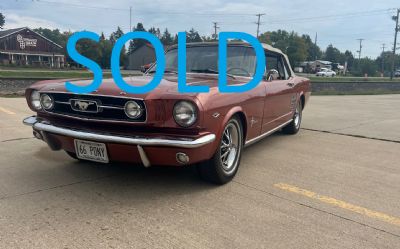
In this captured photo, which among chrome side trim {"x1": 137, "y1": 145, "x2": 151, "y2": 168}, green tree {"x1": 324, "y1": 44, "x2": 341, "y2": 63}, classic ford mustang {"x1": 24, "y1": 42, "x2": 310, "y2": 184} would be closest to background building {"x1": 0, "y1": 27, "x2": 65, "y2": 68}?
classic ford mustang {"x1": 24, "y1": 42, "x2": 310, "y2": 184}

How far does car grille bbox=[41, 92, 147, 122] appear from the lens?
345 cm

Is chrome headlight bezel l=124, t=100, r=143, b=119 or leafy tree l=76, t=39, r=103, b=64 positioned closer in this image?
chrome headlight bezel l=124, t=100, r=143, b=119

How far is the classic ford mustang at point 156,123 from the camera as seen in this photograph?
3.33 m

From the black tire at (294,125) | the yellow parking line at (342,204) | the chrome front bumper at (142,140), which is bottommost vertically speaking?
the yellow parking line at (342,204)

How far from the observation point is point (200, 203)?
351cm

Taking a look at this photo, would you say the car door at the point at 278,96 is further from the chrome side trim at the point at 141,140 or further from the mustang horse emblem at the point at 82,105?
the mustang horse emblem at the point at 82,105

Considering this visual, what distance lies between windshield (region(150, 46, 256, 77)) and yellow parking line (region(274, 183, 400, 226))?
1.54 metres

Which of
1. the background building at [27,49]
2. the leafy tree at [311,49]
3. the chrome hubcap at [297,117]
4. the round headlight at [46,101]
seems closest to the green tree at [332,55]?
the leafy tree at [311,49]

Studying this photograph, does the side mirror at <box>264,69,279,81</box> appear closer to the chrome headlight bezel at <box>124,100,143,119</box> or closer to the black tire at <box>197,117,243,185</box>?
the black tire at <box>197,117,243,185</box>

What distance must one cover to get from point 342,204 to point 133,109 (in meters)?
2.12

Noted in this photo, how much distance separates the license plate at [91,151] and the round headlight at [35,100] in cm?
78

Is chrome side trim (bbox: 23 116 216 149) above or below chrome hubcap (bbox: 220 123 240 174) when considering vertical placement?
above

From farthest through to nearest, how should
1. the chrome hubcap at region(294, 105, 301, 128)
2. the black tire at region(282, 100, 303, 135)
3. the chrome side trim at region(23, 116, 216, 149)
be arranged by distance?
1. the chrome hubcap at region(294, 105, 301, 128)
2. the black tire at region(282, 100, 303, 135)
3. the chrome side trim at region(23, 116, 216, 149)

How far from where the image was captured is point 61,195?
3.62 m
